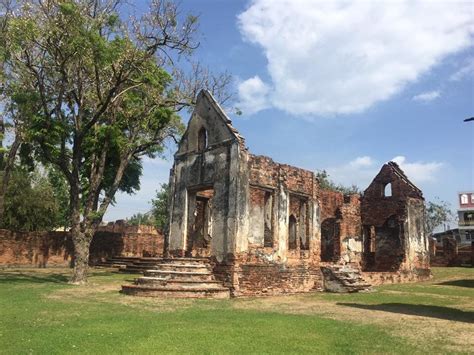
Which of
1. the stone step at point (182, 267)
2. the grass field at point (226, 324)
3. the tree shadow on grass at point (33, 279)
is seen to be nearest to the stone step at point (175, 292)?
the grass field at point (226, 324)

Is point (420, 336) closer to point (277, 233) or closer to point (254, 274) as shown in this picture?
point (254, 274)

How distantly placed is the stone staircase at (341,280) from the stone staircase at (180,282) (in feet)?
15.4

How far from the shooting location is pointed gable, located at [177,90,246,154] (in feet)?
49.1

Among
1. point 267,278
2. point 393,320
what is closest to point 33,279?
point 267,278

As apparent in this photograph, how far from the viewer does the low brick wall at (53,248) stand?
25.4 metres

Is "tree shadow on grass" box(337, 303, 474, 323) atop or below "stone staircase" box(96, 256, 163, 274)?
below

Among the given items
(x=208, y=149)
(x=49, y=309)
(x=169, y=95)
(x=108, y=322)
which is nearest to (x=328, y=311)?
(x=108, y=322)

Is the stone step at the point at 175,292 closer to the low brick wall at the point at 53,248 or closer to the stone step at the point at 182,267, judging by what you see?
the stone step at the point at 182,267

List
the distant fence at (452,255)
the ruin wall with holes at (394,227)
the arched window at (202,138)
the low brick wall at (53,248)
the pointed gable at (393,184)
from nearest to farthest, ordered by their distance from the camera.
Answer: the arched window at (202,138) → the ruin wall with holes at (394,227) → the pointed gable at (393,184) → the low brick wall at (53,248) → the distant fence at (452,255)

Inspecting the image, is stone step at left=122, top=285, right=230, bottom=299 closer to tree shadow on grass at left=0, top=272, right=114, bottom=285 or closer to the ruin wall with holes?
tree shadow on grass at left=0, top=272, right=114, bottom=285

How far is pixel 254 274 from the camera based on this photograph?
553 inches

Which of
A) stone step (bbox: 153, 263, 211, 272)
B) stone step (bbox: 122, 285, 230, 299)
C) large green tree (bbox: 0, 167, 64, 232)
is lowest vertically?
stone step (bbox: 122, 285, 230, 299)

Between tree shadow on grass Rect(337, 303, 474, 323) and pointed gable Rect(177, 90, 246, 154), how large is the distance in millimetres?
6199

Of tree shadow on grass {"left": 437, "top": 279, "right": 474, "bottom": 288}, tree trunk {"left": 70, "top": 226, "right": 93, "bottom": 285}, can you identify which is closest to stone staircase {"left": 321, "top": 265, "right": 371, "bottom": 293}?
tree shadow on grass {"left": 437, "top": 279, "right": 474, "bottom": 288}
